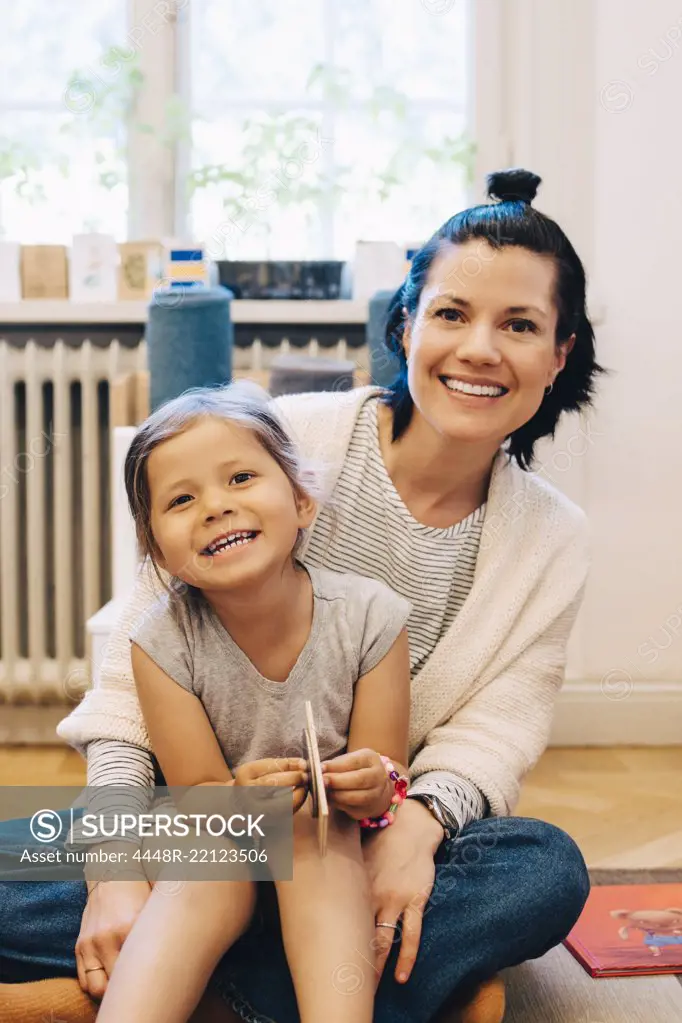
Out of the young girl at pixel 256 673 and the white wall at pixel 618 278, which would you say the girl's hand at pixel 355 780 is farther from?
the white wall at pixel 618 278

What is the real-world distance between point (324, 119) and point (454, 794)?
1.81 metres

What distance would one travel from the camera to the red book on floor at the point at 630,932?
1571 mm

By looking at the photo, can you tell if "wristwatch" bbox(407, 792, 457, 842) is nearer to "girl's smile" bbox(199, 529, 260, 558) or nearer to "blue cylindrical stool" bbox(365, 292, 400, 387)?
"girl's smile" bbox(199, 529, 260, 558)

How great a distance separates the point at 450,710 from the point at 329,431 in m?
0.35

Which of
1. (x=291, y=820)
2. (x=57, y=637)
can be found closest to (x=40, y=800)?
(x=57, y=637)

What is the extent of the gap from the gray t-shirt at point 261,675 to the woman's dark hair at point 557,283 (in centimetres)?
34

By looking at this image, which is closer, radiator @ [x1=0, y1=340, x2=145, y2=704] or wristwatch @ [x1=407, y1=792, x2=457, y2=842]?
wristwatch @ [x1=407, y1=792, x2=457, y2=842]

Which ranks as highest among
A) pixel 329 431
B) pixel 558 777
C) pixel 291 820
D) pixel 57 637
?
pixel 329 431

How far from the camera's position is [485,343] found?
136 cm

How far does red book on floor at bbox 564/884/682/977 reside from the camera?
1.57 meters

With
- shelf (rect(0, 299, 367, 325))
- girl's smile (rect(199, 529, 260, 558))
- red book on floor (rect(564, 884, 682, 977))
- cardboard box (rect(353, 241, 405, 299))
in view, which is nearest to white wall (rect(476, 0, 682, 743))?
cardboard box (rect(353, 241, 405, 299))

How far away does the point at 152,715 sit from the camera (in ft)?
4.09

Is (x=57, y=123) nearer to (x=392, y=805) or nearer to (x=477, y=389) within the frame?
(x=477, y=389)

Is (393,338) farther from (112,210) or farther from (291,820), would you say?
(112,210)
